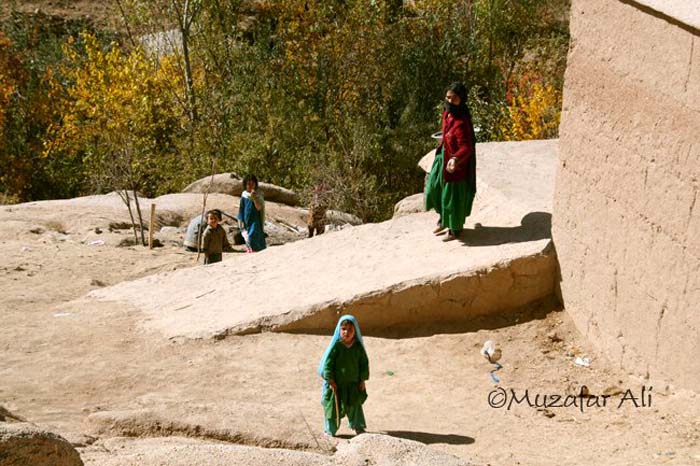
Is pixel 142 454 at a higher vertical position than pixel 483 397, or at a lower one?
higher

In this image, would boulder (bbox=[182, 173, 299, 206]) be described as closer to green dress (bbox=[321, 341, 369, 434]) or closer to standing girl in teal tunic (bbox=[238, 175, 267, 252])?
standing girl in teal tunic (bbox=[238, 175, 267, 252])

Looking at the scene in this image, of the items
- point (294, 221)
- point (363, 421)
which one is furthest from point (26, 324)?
point (294, 221)

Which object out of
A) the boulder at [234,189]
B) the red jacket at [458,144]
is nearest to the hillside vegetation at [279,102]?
the boulder at [234,189]

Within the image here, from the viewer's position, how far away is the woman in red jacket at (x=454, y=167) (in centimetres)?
847

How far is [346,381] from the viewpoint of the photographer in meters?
6.45

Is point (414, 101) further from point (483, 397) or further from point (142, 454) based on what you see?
point (142, 454)

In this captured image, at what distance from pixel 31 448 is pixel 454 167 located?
552 cm

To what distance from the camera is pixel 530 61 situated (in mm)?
32500

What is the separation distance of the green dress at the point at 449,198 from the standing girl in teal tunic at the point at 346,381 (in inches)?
101

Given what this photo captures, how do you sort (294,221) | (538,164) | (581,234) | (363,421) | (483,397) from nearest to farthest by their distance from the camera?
(363,421) → (483,397) → (581,234) → (538,164) → (294,221)

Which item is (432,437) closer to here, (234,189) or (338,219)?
(338,219)

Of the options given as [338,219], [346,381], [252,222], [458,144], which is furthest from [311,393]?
[338,219]

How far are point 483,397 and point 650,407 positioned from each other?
3.89 feet

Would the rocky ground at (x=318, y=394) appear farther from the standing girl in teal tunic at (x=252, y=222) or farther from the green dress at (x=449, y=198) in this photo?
the standing girl in teal tunic at (x=252, y=222)
